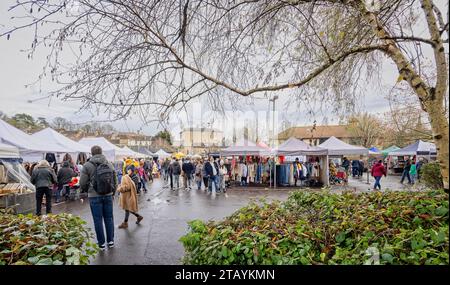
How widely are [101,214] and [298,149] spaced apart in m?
13.0

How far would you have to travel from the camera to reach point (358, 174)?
86.1 ft

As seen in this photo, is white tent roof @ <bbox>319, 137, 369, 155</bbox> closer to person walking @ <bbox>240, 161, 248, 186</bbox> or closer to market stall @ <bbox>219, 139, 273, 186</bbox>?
market stall @ <bbox>219, 139, 273, 186</bbox>

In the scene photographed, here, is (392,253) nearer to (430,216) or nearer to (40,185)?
(430,216)

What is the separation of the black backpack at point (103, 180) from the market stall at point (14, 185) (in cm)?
348

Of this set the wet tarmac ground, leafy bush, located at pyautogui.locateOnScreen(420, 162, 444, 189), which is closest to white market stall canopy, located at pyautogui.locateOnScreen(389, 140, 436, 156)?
leafy bush, located at pyautogui.locateOnScreen(420, 162, 444, 189)

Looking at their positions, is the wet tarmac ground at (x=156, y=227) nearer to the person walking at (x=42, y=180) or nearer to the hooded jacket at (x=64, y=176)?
the hooded jacket at (x=64, y=176)

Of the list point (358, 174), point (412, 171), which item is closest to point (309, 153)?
point (412, 171)

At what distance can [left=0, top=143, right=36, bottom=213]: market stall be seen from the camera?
7.14m

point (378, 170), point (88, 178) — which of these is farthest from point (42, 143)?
point (378, 170)

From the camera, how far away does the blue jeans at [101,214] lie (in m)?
5.02

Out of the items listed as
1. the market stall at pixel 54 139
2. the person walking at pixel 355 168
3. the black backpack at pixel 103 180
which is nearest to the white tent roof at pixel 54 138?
the market stall at pixel 54 139

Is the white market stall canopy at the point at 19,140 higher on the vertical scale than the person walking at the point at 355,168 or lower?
higher

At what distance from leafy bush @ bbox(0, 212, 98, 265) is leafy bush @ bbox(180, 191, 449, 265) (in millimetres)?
998

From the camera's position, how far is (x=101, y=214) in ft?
16.7
